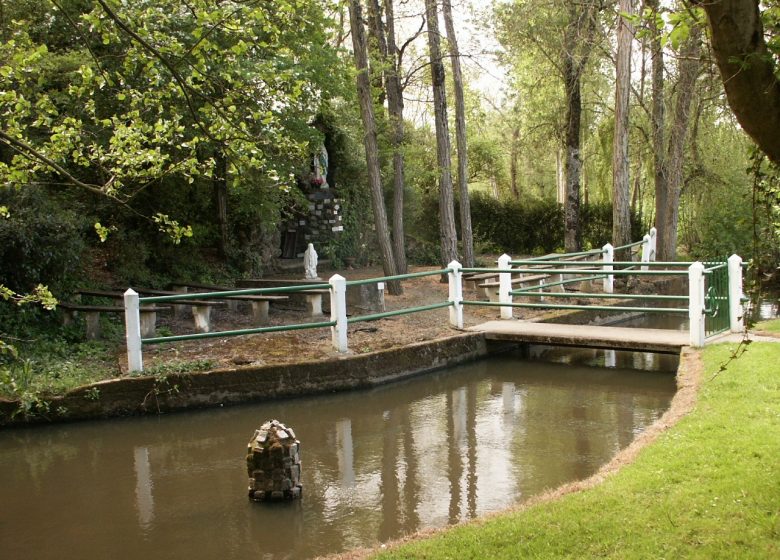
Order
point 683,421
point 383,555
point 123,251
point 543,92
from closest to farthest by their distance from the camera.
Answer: point 383,555, point 683,421, point 123,251, point 543,92

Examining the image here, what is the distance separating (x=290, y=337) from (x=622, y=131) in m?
10.2

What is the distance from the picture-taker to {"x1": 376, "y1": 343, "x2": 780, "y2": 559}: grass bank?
458 cm

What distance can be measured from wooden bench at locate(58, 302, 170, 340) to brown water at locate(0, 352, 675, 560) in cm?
231

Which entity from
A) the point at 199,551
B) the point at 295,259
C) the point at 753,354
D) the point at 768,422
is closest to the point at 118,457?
the point at 199,551

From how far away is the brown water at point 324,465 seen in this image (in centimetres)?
616

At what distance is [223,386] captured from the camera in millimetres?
10258

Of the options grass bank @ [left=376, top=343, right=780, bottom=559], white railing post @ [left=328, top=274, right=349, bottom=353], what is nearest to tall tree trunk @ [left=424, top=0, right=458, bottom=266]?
white railing post @ [left=328, top=274, right=349, bottom=353]

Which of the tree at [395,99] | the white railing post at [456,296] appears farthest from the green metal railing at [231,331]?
the tree at [395,99]

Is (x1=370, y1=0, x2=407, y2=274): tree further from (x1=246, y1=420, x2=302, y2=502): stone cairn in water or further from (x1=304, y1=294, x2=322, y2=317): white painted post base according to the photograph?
(x1=246, y1=420, x2=302, y2=502): stone cairn in water

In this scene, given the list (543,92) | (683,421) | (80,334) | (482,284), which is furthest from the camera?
(543,92)

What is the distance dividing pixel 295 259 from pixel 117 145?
15652mm

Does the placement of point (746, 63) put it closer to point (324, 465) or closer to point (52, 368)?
point (324, 465)

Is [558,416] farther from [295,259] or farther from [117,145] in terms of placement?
[295,259]

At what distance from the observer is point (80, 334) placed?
41.1 ft
